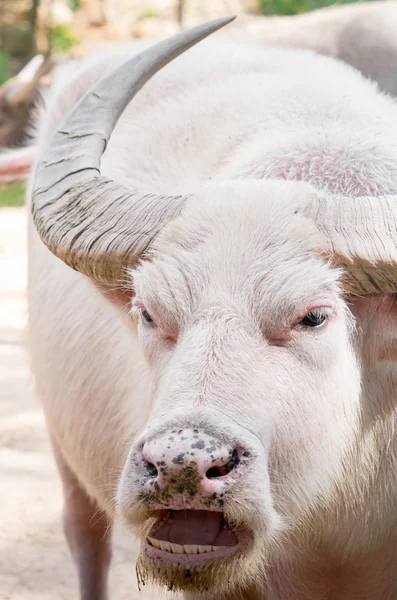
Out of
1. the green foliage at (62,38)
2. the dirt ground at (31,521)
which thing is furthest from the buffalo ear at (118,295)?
the green foliage at (62,38)

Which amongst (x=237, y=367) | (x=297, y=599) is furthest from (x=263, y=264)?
(x=297, y=599)

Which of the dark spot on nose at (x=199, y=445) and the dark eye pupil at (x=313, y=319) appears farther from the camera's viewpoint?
the dark eye pupil at (x=313, y=319)

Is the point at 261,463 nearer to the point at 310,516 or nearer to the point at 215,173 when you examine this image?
the point at 310,516

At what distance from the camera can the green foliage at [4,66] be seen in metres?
23.1

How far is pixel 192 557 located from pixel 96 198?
4.36 feet

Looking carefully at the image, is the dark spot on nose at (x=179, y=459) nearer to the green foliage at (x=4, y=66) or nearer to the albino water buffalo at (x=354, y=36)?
the albino water buffalo at (x=354, y=36)

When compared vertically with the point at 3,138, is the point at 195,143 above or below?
above

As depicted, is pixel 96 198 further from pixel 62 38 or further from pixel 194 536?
pixel 62 38

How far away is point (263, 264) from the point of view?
9.43 ft

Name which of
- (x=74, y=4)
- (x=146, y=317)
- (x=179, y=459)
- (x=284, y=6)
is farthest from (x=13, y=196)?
(x=179, y=459)

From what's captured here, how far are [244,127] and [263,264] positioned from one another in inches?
54.5

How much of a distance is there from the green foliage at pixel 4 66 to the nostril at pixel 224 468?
2185cm

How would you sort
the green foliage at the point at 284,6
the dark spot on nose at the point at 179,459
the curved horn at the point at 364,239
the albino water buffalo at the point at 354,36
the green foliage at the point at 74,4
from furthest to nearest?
the green foliage at the point at 74,4 → the green foliage at the point at 284,6 → the albino water buffalo at the point at 354,36 → the curved horn at the point at 364,239 → the dark spot on nose at the point at 179,459

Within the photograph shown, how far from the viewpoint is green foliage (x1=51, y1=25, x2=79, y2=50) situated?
23812 mm
